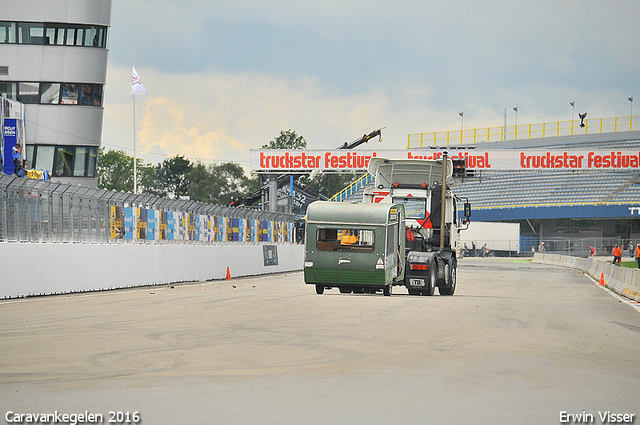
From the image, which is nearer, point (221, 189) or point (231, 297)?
point (231, 297)

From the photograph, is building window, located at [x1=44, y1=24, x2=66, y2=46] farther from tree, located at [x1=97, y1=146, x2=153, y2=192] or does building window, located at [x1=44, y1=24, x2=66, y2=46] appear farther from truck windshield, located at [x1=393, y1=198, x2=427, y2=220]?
tree, located at [x1=97, y1=146, x2=153, y2=192]

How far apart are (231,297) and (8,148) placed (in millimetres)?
29960

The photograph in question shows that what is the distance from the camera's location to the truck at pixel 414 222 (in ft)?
73.2

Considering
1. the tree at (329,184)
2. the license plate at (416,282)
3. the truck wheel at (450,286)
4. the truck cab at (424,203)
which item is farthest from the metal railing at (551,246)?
the tree at (329,184)

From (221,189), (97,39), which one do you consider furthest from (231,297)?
(221,189)

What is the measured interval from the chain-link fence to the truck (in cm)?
653

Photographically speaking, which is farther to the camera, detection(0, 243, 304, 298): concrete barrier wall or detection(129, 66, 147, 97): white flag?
detection(129, 66, 147, 97): white flag

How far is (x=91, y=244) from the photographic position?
931 inches

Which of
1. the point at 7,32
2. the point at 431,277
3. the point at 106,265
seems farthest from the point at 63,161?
the point at 431,277

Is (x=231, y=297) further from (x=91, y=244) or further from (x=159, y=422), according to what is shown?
(x=159, y=422)

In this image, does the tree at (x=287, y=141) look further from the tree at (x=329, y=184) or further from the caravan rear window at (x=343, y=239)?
the caravan rear window at (x=343, y=239)

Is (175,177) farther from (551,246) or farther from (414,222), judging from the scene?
(414,222)

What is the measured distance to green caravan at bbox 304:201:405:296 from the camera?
71.2ft

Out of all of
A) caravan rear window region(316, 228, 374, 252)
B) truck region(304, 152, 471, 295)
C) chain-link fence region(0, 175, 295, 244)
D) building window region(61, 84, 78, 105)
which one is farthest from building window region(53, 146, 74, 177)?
caravan rear window region(316, 228, 374, 252)
